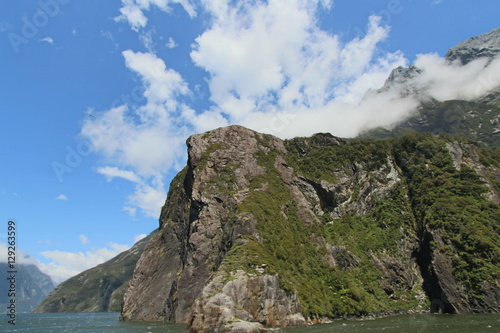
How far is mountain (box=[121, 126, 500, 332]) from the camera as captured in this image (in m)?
49.1

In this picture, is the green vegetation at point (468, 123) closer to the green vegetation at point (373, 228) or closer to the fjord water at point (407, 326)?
the green vegetation at point (373, 228)

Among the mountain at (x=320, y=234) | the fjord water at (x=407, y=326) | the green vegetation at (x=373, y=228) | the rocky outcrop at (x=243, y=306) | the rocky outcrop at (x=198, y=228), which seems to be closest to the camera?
the fjord water at (x=407, y=326)

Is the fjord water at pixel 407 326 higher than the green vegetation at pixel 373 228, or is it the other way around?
the green vegetation at pixel 373 228

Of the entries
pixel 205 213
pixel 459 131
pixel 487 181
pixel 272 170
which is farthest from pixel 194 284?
pixel 459 131

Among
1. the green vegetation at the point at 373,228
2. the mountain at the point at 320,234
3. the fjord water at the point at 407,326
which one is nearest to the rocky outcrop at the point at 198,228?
the mountain at the point at 320,234

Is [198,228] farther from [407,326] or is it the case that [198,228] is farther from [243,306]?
[407,326]

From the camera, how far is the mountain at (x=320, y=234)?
4912 cm

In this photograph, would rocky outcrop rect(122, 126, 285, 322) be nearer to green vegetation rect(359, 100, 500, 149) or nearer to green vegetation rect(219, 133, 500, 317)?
green vegetation rect(219, 133, 500, 317)

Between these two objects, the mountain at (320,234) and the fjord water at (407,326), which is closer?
the fjord water at (407,326)

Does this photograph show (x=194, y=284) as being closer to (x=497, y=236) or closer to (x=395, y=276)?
(x=395, y=276)

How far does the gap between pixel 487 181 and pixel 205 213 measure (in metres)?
62.1

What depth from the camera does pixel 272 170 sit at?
291 ft

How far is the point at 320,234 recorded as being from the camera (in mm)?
74875

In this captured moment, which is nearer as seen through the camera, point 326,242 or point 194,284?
point 194,284
